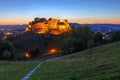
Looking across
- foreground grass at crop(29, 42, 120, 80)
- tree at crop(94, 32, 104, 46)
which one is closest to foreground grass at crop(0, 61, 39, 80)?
foreground grass at crop(29, 42, 120, 80)

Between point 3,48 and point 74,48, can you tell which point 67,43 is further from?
point 3,48

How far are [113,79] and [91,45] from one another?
7573 centimetres

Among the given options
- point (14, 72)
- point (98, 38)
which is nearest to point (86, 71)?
point (14, 72)

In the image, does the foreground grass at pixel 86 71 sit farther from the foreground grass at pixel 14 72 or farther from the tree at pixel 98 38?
the tree at pixel 98 38

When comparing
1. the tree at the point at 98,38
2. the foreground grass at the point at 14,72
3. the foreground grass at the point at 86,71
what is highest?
the foreground grass at the point at 86,71

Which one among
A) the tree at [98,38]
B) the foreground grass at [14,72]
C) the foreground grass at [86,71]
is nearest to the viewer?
the foreground grass at [86,71]

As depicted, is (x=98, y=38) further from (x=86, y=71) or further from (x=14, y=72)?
(x=86, y=71)

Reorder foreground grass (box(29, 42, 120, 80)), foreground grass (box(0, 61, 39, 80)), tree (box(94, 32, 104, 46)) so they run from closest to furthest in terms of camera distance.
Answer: foreground grass (box(29, 42, 120, 80)), foreground grass (box(0, 61, 39, 80)), tree (box(94, 32, 104, 46))

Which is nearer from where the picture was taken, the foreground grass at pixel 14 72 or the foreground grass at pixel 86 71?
the foreground grass at pixel 86 71

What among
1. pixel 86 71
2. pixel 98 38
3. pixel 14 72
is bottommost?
pixel 98 38

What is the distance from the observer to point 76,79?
82.7 ft

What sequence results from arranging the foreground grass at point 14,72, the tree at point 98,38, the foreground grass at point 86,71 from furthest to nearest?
1. the tree at point 98,38
2. the foreground grass at point 14,72
3. the foreground grass at point 86,71

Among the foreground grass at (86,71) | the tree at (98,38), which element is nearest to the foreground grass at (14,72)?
the foreground grass at (86,71)

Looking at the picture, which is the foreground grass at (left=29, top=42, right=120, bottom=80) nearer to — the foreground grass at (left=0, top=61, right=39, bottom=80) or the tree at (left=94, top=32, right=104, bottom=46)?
the foreground grass at (left=0, top=61, right=39, bottom=80)
